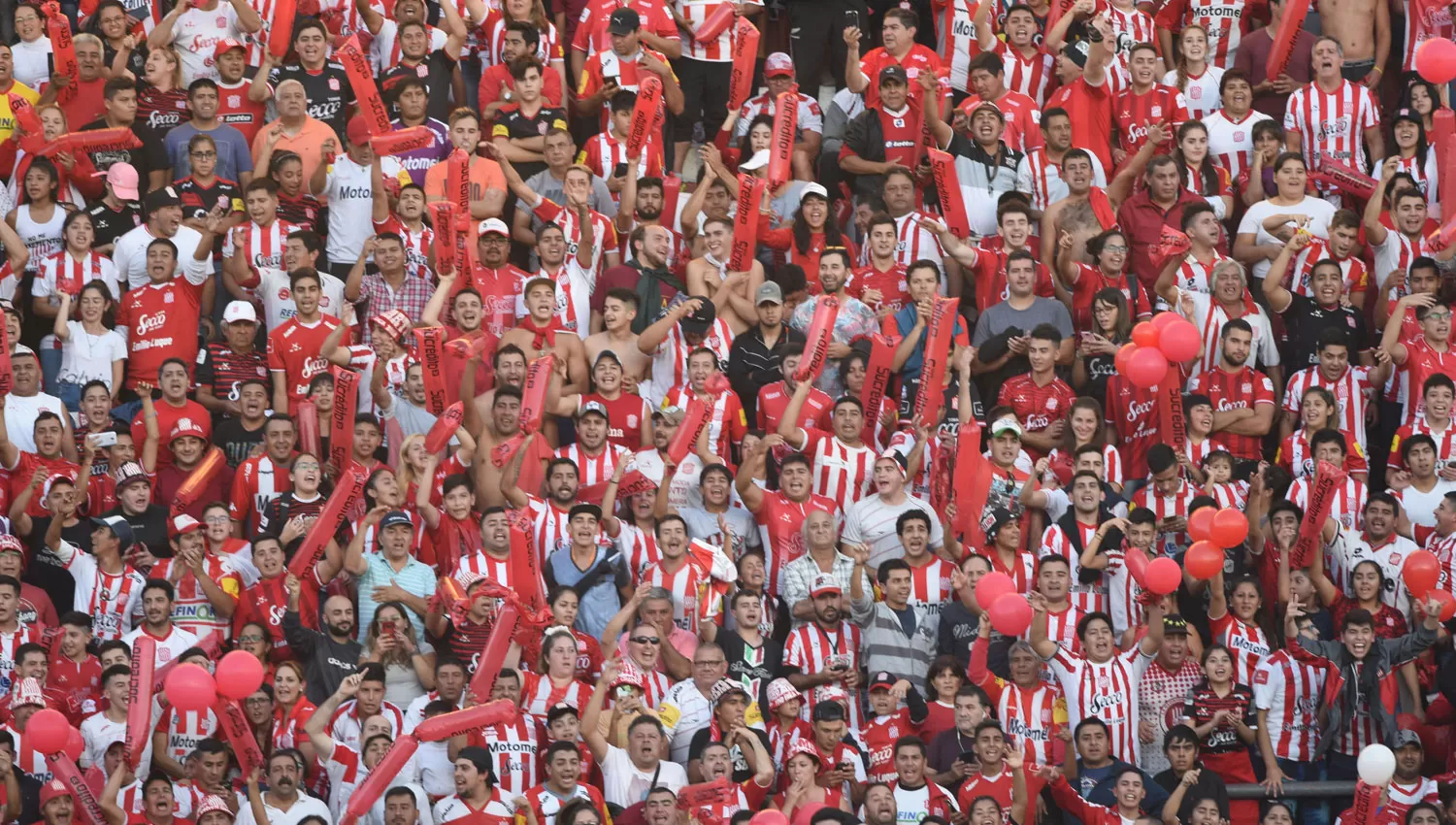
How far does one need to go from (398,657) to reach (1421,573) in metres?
5.34

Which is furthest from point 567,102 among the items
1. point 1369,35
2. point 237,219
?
point 1369,35

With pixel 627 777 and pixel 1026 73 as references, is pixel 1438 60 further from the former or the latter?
pixel 627 777

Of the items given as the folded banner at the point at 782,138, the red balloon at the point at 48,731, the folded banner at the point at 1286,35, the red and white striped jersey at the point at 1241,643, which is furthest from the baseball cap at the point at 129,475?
the folded banner at the point at 1286,35

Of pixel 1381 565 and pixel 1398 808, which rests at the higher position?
pixel 1381 565

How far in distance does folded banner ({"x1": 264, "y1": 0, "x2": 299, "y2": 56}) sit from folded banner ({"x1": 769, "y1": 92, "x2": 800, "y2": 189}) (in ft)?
10.2

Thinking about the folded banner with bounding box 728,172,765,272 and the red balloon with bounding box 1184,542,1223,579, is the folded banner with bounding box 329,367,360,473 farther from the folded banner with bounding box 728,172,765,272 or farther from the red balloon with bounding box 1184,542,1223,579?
the red balloon with bounding box 1184,542,1223,579

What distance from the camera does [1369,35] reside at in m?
18.0

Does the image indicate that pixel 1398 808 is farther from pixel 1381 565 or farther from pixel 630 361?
pixel 630 361

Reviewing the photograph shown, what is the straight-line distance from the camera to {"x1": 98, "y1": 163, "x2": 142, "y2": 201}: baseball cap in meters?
16.3

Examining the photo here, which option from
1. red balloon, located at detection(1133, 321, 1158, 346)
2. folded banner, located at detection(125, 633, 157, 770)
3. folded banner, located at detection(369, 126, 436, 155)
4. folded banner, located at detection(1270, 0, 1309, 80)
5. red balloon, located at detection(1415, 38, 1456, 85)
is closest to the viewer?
folded banner, located at detection(125, 633, 157, 770)

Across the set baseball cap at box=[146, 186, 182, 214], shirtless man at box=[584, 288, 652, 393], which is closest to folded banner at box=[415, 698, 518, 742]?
shirtless man at box=[584, 288, 652, 393]

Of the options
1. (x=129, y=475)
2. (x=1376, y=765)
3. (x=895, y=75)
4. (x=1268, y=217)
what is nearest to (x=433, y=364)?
(x=129, y=475)

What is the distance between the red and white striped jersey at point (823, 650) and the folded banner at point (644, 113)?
11.9 feet

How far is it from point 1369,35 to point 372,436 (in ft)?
24.0
